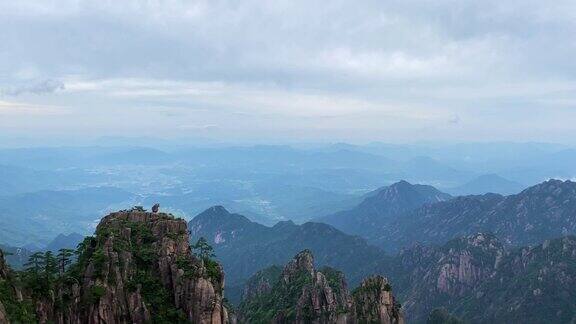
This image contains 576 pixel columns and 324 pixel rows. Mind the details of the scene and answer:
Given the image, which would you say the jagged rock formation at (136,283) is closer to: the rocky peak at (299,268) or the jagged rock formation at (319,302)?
the jagged rock formation at (319,302)

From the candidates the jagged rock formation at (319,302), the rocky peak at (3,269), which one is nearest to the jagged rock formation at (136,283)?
the rocky peak at (3,269)

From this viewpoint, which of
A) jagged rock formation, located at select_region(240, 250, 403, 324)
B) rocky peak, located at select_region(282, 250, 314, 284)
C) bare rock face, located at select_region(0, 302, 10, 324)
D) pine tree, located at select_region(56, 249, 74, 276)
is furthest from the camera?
rocky peak, located at select_region(282, 250, 314, 284)

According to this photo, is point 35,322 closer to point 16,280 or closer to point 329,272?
point 16,280

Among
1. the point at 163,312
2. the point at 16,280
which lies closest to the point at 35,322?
the point at 16,280

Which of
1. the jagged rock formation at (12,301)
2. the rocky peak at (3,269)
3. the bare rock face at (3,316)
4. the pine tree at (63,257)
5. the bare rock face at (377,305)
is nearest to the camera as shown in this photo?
the bare rock face at (3,316)

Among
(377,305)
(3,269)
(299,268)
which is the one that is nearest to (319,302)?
Answer: (377,305)

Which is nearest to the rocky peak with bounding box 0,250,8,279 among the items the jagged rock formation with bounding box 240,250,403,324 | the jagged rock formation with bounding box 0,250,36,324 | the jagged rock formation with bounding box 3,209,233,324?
the jagged rock formation with bounding box 0,250,36,324

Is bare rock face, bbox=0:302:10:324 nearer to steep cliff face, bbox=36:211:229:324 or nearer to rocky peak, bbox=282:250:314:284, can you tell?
steep cliff face, bbox=36:211:229:324

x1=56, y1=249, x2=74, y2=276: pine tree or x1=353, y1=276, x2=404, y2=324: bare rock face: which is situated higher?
x1=56, y1=249, x2=74, y2=276: pine tree

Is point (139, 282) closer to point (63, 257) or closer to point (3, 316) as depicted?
point (63, 257)
